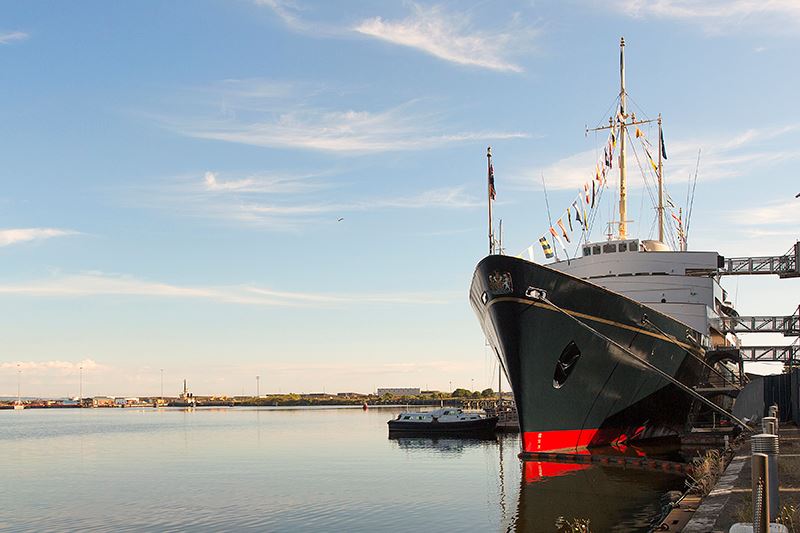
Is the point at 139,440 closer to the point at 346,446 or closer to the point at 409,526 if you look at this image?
the point at 346,446

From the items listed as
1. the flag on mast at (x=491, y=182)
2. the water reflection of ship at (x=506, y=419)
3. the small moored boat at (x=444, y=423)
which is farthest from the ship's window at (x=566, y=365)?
the small moored boat at (x=444, y=423)

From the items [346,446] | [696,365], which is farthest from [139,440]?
[696,365]

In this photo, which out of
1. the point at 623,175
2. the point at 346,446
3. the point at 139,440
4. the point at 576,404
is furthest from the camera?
the point at 139,440

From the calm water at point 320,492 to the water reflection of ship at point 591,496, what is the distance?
4 centimetres

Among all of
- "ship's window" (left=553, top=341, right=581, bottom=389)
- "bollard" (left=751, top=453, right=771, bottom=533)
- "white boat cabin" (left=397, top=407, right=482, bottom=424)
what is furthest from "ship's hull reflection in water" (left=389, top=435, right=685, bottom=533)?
"white boat cabin" (left=397, top=407, right=482, bottom=424)

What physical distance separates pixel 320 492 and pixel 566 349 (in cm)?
1151

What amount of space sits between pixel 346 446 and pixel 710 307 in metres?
29.1

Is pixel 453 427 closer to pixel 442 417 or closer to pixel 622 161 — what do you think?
pixel 442 417

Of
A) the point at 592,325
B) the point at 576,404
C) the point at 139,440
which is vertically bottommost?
the point at 139,440

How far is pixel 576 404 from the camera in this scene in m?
31.6

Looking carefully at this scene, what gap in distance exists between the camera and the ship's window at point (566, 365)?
30.7 metres

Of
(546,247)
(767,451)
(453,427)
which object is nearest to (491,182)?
(546,247)

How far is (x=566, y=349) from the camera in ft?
100

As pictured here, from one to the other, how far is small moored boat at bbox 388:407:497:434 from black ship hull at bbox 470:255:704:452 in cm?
3149
